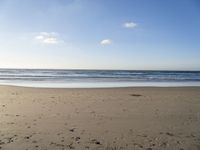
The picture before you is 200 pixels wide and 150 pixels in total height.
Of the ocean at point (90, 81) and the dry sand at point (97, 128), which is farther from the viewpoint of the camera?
the ocean at point (90, 81)

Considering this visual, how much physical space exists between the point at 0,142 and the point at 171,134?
13.2 feet

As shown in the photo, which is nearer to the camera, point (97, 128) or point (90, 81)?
point (97, 128)

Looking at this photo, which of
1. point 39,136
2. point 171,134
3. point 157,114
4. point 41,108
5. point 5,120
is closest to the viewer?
point 39,136

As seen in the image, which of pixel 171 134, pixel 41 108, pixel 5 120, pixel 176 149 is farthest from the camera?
pixel 41 108

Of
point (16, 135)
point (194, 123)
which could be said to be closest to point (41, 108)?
point (16, 135)

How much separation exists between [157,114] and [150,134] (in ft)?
7.92

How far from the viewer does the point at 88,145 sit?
16.0 feet

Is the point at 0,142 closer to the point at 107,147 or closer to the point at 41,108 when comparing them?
the point at 107,147

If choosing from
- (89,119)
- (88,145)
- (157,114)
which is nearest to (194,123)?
(157,114)

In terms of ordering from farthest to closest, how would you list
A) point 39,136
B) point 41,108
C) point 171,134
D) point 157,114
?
point 41,108
point 157,114
point 171,134
point 39,136

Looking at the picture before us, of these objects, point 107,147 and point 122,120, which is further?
point 122,120

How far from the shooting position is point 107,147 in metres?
4.77

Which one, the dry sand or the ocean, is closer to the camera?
the dry sand

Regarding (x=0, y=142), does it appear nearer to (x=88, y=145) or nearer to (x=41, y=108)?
(x=88, y=145)
